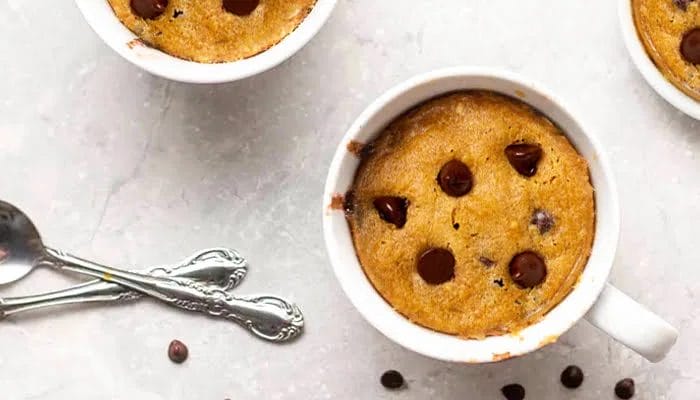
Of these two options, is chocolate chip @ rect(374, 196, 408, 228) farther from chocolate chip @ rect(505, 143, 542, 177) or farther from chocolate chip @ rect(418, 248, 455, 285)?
chocolate chip @ rect(505, 143, 542, 177)

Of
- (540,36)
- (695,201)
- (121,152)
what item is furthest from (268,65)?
(695,201)

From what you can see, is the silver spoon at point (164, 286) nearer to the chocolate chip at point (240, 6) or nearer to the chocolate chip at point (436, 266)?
the chocolate chip at point (436, 266)

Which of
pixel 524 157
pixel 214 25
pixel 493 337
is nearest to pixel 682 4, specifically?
pixel 524 157

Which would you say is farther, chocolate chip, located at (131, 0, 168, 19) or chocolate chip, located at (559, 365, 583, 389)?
chocolate chip, located at (559, 365, 583, 389)

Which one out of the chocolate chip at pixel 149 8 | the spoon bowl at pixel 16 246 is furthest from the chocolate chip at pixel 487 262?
the spoon bowl at pixel 16 246

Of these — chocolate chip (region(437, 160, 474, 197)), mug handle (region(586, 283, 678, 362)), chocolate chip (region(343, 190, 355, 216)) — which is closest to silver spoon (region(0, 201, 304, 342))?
chocolate chip (region(343, 190, 355, 216))

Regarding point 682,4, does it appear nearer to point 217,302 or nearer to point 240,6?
point 240,6
